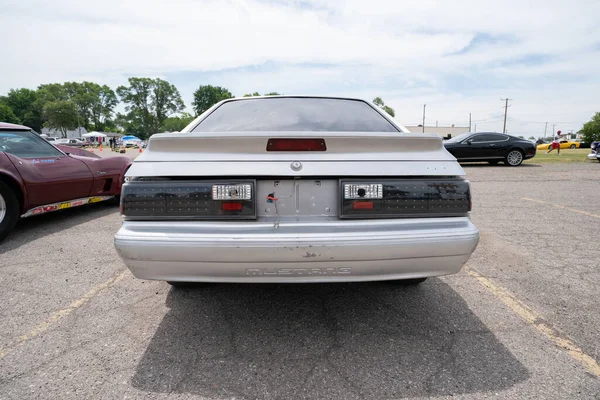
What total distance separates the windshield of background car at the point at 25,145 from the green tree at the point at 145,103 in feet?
353

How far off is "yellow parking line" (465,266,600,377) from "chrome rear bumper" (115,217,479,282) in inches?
33.6

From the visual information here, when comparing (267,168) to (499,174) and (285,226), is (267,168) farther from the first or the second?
(499,174)

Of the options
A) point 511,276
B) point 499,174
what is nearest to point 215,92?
point 499,174

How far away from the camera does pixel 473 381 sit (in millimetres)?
1796

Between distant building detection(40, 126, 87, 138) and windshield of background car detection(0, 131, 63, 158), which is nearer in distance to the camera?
windshield of background car detection(0, 131, 63, 158)

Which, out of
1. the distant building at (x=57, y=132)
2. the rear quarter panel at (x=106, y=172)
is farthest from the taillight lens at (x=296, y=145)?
the distant building at (x=57, y=132)

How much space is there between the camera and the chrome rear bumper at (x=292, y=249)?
1819mm

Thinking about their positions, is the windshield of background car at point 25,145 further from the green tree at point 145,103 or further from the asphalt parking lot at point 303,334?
the green tree at point 145,103

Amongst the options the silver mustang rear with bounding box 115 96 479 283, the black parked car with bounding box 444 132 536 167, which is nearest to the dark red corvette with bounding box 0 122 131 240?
the silver mustang rear with bounding box 115 96 479 283

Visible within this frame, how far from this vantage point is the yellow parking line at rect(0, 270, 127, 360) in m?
2.11

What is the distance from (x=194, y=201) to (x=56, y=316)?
1.47 m

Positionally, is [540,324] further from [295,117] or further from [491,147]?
[491,147]

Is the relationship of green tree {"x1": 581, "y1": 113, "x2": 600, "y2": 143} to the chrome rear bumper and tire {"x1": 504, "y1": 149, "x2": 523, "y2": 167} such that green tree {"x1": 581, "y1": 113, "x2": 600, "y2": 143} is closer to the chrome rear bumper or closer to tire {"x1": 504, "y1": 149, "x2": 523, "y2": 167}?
tire {"x1": 504, "y1": 149, "x2": 523, "y2": 167}

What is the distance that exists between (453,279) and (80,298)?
3023 mm
